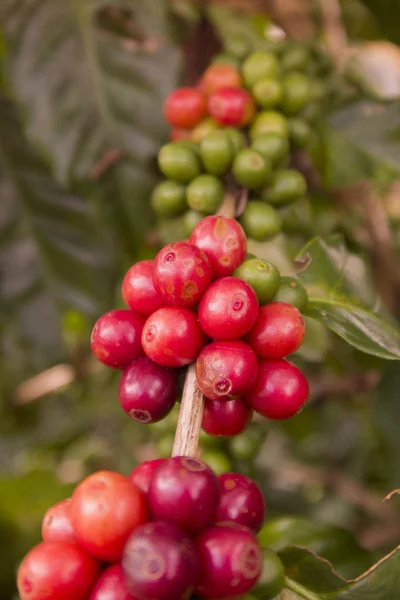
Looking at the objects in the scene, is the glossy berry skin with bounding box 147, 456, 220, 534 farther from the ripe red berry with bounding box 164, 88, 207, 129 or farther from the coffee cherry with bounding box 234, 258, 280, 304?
the ripe red berry with bounding box 164, 88, 207, 129

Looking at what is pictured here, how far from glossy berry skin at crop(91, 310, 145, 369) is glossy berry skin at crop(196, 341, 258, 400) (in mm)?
90

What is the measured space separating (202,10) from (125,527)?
1456mm

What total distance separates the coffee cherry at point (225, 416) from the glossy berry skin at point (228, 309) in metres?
0.09

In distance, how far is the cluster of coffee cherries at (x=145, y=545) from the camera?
1.64 feet

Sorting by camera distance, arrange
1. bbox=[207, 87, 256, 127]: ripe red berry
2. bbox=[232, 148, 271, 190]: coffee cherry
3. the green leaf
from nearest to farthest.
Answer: the green leaf → bbox=[232, 148, 271, 190]: coffee cherry → bbox=[207, 87, 256, 127]: ripe red berry


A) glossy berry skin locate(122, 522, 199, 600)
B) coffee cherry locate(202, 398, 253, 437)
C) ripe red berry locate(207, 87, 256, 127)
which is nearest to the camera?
glossy berry skin locate(122, 522, 199, 600)

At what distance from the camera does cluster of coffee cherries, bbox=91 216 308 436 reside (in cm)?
65

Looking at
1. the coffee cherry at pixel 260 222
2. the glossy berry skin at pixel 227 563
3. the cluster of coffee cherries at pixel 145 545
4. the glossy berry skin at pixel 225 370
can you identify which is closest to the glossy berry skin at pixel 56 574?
the cluster of coffee cherries at pixel 145 545

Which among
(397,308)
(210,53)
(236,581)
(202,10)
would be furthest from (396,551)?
(202,10)

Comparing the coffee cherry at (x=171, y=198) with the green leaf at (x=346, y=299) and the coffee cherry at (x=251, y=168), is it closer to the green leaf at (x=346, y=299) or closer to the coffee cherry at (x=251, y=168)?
the coffee cherry at (x=251, y=168)

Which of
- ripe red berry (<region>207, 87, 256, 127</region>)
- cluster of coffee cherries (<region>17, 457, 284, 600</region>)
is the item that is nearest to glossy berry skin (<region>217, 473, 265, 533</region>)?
cluster of coffee cherries (<region>17, 457, 284, 600</region>)

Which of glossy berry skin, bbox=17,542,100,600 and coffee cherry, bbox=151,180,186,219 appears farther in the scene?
coffee cherry, bbox=151,180,186,219

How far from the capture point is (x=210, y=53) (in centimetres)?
154

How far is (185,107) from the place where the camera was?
3.75 feet
